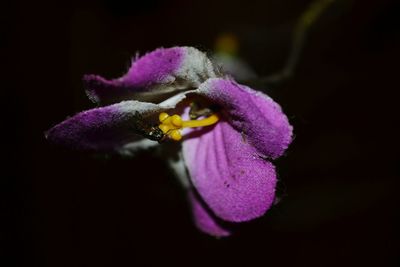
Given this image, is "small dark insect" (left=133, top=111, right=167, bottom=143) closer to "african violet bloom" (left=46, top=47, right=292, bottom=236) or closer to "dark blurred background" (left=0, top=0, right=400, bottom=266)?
"african violet bloom" (left=46, top=47, right=292, bottom=236)

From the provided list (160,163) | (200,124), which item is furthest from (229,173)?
(160,163)

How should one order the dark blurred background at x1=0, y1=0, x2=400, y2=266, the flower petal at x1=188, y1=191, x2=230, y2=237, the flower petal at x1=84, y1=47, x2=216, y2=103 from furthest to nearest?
the dark blurred background at x1=0, y1=0, x2=400, y2=266
the flower petal at x1=188, y1=191, x2=230, y2=237
the flower petal at x1=84, y1=47, x2=216, y2=103

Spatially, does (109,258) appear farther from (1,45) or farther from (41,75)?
(1,45)

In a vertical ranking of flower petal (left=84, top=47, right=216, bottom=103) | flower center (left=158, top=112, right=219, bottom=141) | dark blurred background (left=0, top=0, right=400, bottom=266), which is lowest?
dark blurred background (left=0, top=0, right=400, bottom=266)

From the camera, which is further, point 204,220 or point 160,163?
point 160,163

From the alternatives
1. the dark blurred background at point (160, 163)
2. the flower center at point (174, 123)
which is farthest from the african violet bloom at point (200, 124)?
the dark blurred background at point (160, 163)

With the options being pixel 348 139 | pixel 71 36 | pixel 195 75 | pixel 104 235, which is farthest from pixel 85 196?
pixel 195 75

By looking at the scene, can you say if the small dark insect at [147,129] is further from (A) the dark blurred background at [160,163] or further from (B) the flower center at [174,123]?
(A) the dark blurred background at [160,163]

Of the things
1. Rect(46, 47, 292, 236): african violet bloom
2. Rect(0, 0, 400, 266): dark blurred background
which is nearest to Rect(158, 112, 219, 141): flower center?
Rect(46, 47, 292, 236): african violet bloom

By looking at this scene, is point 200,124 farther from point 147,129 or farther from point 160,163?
point 160,163
